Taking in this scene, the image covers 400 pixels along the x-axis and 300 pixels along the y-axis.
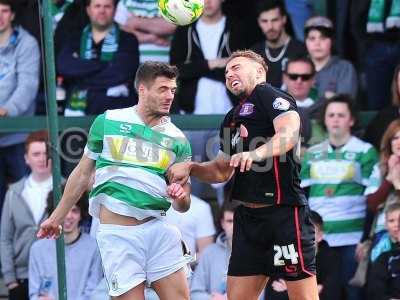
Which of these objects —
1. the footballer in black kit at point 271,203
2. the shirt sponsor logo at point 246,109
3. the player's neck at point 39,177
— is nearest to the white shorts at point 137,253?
the footballer in black kit at point 271,203

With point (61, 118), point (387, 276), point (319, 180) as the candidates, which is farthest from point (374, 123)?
point (61, 118)

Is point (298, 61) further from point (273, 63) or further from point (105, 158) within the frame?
point (105, 158)

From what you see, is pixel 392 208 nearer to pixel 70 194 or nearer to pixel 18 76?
pixel 70 194

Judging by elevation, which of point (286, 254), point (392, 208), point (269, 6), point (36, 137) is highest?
point (269, 6)

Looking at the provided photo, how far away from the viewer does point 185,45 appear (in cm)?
1198

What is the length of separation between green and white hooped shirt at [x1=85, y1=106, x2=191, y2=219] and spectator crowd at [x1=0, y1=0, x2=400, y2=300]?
6.38 ft

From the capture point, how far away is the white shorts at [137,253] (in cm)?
864

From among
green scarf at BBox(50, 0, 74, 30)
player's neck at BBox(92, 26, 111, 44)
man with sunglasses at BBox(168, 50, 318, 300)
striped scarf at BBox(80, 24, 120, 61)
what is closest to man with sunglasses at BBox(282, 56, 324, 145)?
striped scarf at BBox(80, 24, 120, 61)

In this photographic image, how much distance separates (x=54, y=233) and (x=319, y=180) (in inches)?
120

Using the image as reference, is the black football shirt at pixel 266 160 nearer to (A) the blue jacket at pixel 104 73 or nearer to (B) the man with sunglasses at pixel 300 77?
(B) the man with sunglasses at pixel 300 77

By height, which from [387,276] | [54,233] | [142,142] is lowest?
[387,276]

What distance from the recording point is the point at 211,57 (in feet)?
39.3

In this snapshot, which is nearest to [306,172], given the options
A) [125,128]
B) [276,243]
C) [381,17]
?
[381,17]

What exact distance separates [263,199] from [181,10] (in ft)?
5.36
